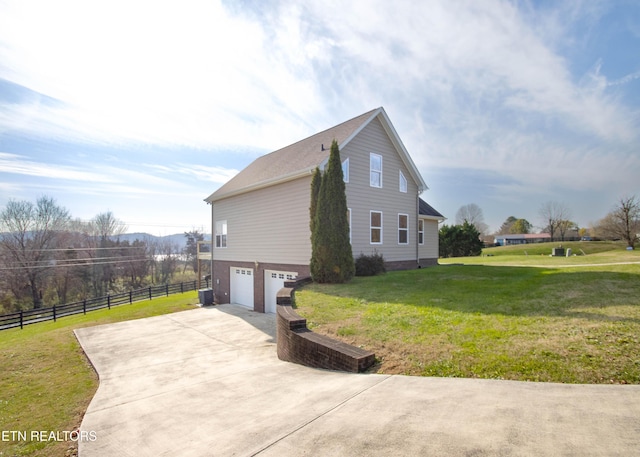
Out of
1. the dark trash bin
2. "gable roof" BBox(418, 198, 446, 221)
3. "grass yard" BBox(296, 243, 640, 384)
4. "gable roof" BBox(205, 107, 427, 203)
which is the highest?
"gable roof" BBox(205, 107, 427, 203)

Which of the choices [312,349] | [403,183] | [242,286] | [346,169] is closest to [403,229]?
[403,183]

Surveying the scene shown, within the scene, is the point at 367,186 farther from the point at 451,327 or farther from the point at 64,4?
the point at 64,4

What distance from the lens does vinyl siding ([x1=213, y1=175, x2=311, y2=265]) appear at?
1446 centimetres

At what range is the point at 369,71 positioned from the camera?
12734 millimetres

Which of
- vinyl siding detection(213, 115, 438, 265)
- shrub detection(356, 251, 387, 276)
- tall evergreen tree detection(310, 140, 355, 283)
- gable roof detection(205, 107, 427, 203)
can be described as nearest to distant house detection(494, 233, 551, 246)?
vinyl siding detection(213, 115, 438, 265)

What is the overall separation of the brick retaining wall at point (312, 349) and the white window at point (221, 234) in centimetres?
1358

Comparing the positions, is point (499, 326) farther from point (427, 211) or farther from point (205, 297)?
point (205, 297)

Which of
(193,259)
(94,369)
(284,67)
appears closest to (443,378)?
(94,369)

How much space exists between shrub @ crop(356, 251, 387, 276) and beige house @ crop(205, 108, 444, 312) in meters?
0.55

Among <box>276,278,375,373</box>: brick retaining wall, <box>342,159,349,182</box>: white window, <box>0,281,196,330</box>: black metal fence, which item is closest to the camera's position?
<box>276,278,375,373</box>: brick retaining wall

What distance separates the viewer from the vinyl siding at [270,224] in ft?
47.4

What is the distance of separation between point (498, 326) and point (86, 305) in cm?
2683

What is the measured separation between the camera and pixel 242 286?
19.5 m

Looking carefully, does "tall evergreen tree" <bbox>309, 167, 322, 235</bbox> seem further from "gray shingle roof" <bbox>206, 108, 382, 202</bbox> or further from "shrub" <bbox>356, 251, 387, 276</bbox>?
"shrub" <bbox>356, 251, 387, 276</bbox>
